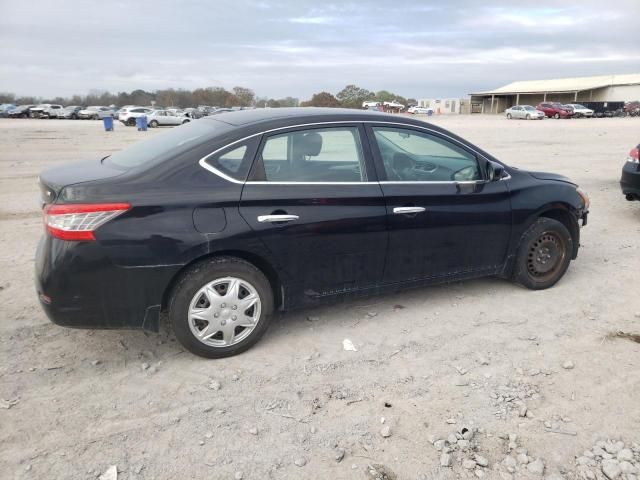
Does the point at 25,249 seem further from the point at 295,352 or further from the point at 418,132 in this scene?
the point at 418,132

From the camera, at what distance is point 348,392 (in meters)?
3.35

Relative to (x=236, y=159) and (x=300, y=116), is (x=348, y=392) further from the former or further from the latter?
(x=300, y=116)

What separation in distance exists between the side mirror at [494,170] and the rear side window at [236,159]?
209 cm

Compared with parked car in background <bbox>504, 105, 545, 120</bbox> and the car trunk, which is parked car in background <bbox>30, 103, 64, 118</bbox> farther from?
the car trunk

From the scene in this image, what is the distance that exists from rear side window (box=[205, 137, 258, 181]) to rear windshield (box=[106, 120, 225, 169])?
7.3 inches

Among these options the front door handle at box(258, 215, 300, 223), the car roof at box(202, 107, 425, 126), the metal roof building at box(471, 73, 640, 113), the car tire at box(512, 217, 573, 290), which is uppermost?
the metal roof building at box(471, 73, 640, 113)

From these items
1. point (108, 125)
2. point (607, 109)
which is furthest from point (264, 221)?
point (607, 109)

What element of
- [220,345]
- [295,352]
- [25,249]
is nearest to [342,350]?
[295,352]

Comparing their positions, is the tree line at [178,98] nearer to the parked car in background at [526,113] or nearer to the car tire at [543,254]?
the parked car in background at [526,113]

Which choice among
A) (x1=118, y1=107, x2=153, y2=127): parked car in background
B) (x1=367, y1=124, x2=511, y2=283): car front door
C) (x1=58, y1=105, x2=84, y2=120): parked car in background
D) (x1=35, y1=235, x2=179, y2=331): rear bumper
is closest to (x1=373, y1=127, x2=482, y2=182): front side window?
(x1=367, y1=124, x2=511, y2=283): car front door

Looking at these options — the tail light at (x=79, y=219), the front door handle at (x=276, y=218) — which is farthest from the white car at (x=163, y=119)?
the tail light at (x=79, y=219)

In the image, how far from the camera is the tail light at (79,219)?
3217mm

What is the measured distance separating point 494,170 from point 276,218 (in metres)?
2.05

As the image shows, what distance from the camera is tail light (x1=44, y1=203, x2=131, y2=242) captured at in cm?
322
